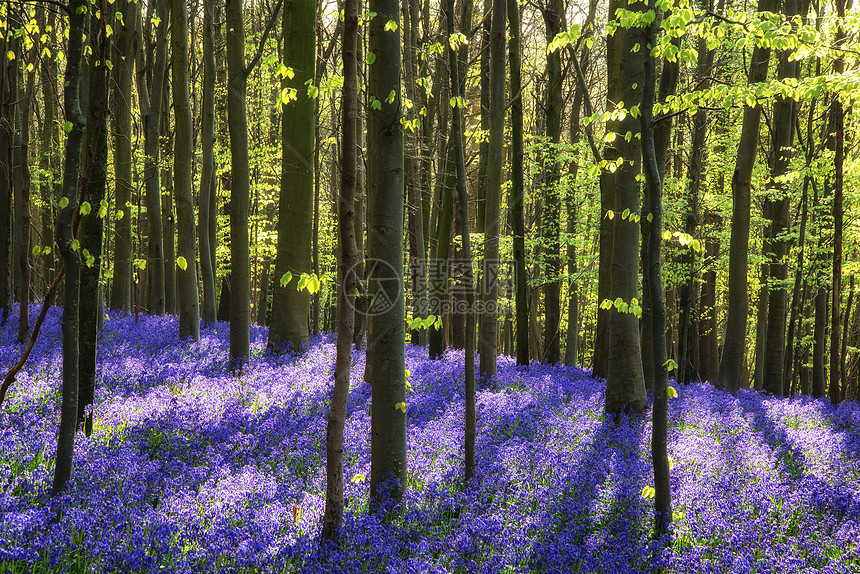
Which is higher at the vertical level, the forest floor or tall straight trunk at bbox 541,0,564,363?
tall straight trunk at bbox 541,0,564,363

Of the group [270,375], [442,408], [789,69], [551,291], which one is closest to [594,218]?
[551,291]

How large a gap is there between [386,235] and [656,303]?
2.47 metres

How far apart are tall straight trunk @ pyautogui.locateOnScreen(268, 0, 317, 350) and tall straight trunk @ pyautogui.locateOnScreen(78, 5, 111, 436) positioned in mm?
4243

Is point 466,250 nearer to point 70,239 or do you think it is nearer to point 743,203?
point 70,239

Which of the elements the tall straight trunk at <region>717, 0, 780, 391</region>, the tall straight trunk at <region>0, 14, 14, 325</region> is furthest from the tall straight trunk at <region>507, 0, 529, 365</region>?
the tall straight trunk at <region>0, 14, 14, 325</region>

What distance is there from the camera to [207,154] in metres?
12.6

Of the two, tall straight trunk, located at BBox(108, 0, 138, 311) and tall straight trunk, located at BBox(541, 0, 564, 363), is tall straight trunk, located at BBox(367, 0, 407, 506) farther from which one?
tall straight trunk, located at BBox(541, 0, 564, 363)

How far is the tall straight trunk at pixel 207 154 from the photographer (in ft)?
37.6

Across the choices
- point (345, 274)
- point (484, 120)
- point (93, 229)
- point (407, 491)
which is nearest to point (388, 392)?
point (407, 491)

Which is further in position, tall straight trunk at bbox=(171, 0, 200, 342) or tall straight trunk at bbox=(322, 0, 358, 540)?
tall straight trunk at bbox=(171, 0, 200, 342)

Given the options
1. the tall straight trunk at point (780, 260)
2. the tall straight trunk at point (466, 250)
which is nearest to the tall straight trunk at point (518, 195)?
the tall straight trunk at point (466, 250)

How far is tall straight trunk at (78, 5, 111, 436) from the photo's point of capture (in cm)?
405

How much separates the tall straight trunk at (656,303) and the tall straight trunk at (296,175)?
5.75m

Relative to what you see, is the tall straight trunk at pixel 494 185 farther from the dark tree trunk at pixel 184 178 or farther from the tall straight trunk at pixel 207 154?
the tall straight trunk at pixel 207 154
